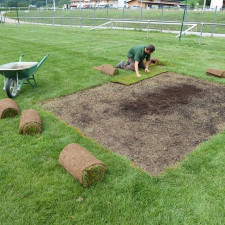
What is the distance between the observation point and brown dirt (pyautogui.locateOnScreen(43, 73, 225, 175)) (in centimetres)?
343

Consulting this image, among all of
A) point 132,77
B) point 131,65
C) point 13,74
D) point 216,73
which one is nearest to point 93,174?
point 13,74

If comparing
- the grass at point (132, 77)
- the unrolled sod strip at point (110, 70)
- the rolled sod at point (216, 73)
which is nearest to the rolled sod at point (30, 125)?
the grass at point (132, 77)

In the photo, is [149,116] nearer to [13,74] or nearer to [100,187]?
[100,187]

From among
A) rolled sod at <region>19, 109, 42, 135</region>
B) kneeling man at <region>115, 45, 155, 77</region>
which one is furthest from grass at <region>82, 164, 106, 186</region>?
kneeling man at <region>115, 45, 155, 77</region>

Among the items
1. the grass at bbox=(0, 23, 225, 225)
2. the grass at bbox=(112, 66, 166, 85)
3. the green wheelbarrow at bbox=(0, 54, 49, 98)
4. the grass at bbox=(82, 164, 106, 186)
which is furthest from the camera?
the grass at bbox=(112, 66, 166, 85)

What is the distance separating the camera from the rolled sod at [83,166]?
2676 mm

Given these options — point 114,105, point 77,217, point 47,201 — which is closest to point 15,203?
point 47,201

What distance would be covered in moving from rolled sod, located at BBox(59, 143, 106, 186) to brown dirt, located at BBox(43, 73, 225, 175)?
66 cm

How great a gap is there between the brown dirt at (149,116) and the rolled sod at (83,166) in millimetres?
660

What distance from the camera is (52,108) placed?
4801 millimetres

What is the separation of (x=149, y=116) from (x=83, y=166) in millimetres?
2153

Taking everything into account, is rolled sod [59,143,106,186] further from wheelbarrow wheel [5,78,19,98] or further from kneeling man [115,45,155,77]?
kneeling man [115,45,155,77]

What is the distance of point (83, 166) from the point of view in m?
2.69

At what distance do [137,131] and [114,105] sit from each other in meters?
1.21
